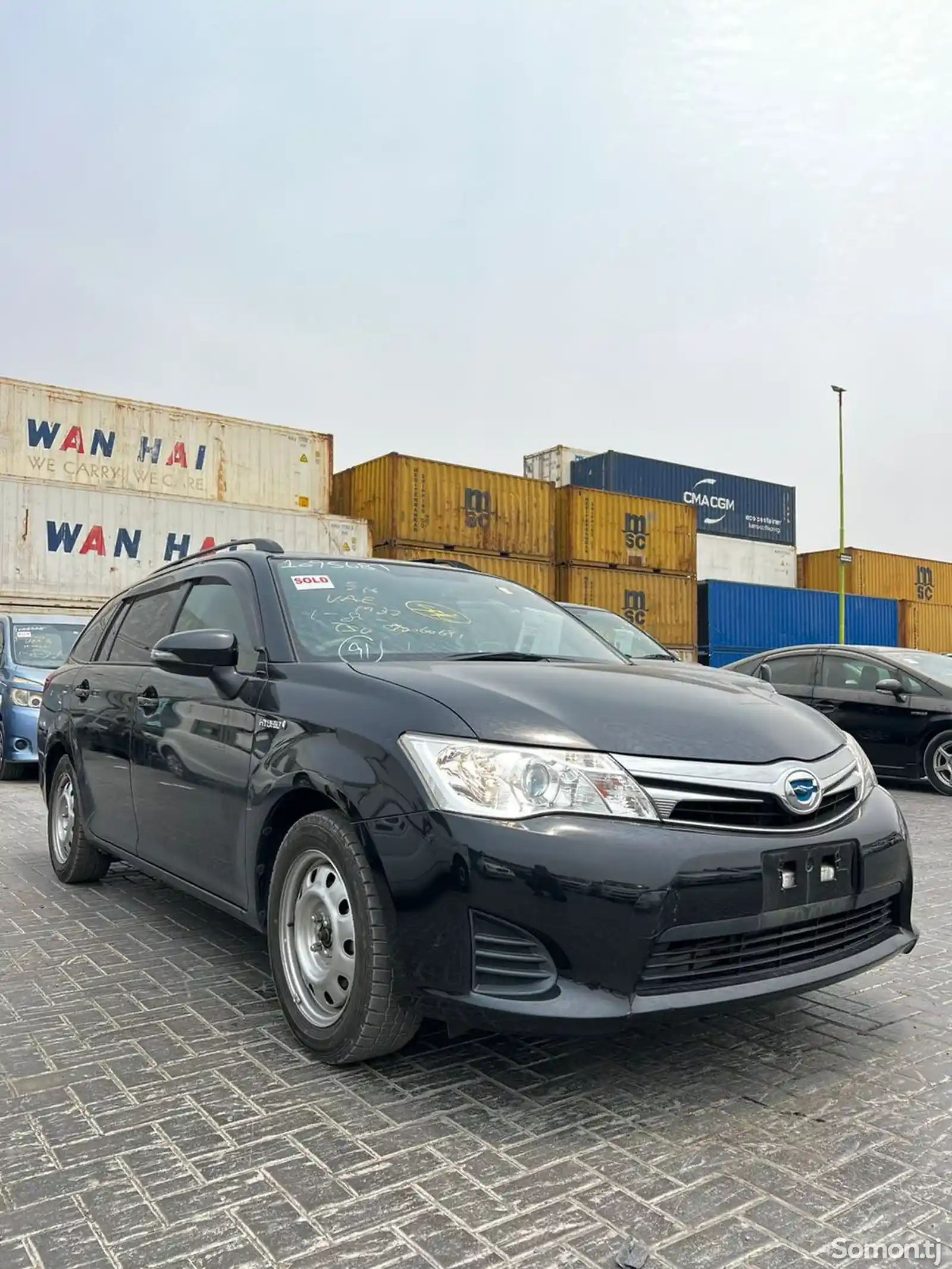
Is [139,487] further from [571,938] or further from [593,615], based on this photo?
[571,938]

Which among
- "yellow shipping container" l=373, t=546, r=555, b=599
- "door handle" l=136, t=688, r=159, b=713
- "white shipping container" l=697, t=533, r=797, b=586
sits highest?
"white shipping container" l=697, t=533, r=797, b=586

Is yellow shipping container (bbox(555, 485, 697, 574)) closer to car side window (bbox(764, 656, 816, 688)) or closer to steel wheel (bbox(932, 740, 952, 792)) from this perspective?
car side window (bbox(764, 656, 816, 688))

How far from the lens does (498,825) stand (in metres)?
2.40

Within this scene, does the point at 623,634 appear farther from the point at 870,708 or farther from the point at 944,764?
the point at 944,764

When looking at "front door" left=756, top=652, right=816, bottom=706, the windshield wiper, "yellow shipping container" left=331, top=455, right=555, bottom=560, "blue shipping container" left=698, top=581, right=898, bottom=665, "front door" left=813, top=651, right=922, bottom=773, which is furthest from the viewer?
"blue shipping container" left=698, top=581, right=898, bottom=665

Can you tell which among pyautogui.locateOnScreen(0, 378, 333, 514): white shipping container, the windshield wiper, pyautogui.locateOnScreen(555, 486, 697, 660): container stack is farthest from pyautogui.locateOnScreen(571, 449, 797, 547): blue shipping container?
the windshield wiper

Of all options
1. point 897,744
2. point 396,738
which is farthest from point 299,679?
point 897,744

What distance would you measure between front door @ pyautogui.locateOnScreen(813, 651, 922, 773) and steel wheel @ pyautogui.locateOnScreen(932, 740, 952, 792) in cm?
21

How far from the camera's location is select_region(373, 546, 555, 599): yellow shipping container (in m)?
22.3

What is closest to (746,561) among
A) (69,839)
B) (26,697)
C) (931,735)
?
(931,735)

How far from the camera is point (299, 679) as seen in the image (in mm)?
3113

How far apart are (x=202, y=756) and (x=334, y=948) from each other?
1.06 m

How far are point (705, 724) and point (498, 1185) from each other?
126 cm

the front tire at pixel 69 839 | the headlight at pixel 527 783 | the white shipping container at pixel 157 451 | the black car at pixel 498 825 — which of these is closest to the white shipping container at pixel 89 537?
the white shipping container at pixel 157 451
